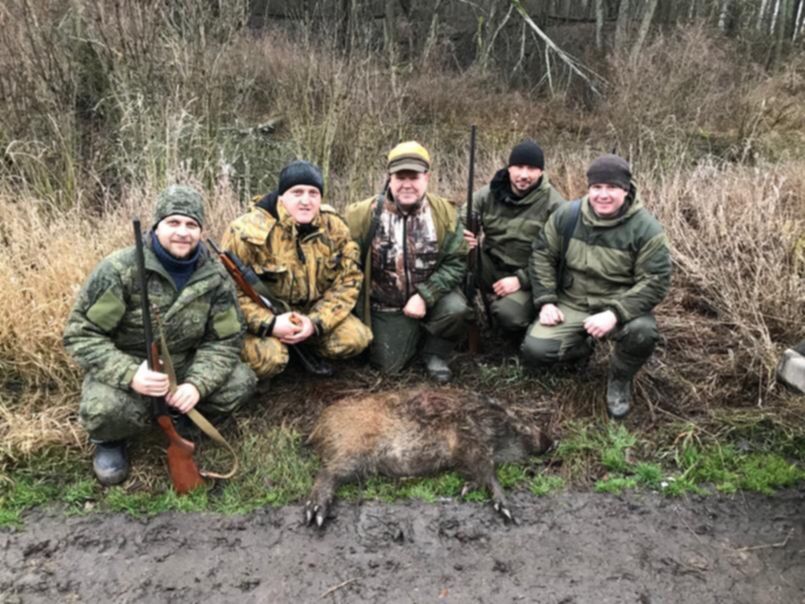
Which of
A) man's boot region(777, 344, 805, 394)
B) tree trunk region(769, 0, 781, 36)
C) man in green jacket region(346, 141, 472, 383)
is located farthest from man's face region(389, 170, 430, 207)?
tree trunk region(769, 0, 781, 36)

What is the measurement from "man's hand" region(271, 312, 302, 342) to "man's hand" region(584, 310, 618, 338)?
1.97m

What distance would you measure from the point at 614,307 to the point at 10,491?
3.86m

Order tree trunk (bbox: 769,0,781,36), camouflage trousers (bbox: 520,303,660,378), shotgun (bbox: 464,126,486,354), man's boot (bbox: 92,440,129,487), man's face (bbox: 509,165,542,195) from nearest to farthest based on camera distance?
man's boot (bbox: 92,440,129,487), camouflage trousers (bbox: 520,303,660,378), man's face (bbox: 509,165,542,195), shotgun (bbox: 464,126,486,354), tree trunk (bbox: 769,0,781,36)

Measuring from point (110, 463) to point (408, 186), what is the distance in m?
2.65

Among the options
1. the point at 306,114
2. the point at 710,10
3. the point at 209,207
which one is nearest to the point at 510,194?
the point at 209,207

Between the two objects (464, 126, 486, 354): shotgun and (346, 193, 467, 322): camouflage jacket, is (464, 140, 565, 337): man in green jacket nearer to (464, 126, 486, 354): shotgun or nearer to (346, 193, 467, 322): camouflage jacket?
(464, 126, 486, 354): shotgun

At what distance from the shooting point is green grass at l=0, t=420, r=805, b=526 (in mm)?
3527

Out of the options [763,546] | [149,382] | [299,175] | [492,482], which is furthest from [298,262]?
[763,546]

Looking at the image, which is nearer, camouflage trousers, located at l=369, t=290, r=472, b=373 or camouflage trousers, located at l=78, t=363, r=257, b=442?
camouflage trousers, located at l=78, t=363, r=257, b=442

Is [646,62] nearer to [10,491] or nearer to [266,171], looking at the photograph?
[266,171]

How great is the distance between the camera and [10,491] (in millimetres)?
3541

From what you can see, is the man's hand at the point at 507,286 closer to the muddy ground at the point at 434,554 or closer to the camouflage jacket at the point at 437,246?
the camouflage jacket at the point at 437,246

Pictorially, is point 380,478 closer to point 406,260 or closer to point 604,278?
point 406,260

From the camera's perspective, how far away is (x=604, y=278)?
4.34 m
